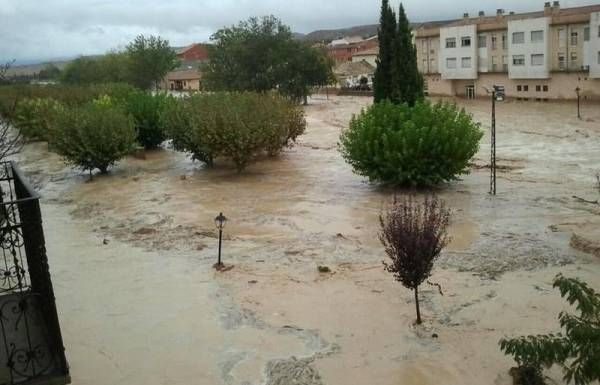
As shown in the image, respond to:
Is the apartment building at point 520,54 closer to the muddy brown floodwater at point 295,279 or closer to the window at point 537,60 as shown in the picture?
the window at point 537,60

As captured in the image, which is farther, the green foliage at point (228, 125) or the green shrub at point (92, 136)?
the green shrub at point (92, 136)

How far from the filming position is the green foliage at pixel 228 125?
22188 mm

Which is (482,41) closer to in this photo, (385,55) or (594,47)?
(594,47)

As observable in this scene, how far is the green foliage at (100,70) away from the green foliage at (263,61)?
25.5m

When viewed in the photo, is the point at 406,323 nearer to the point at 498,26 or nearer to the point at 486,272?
the point at 486,272

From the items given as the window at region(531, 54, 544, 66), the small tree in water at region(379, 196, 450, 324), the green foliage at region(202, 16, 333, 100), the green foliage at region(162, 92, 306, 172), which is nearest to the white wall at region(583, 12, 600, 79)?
the window at region(531, 54, 544, 66)

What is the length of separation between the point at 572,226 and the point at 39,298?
12.3 meters

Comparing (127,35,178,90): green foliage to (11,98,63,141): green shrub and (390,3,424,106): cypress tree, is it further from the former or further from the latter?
(390,3,424,106): cypress tree

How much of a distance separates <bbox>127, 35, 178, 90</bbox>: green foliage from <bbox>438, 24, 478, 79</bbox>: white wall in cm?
3515

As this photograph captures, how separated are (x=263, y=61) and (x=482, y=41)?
2232 centimetres

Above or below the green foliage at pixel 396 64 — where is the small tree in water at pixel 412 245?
below

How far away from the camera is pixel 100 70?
91.4 metres

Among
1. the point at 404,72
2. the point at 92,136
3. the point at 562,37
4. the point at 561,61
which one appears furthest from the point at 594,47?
the point at 92,136

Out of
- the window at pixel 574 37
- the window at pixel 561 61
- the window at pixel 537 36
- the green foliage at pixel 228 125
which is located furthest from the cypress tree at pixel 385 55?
the window at pixel 537 36
